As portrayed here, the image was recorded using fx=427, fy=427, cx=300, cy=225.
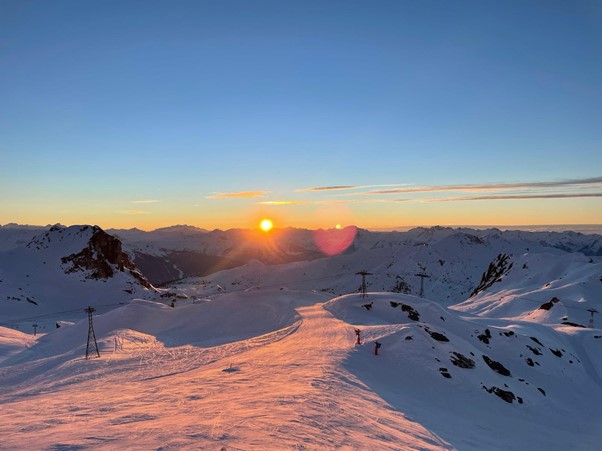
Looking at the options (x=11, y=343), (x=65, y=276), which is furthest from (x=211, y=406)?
(x=65, y=276)

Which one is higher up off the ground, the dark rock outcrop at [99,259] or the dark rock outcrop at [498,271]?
the dark rock outcrop at [99,259]

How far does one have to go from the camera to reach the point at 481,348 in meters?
42.8

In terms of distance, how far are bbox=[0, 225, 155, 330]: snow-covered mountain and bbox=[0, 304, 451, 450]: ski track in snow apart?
229 ft

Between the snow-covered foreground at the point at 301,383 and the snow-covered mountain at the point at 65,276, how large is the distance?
1868 inches

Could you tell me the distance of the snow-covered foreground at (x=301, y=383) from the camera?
1438cm

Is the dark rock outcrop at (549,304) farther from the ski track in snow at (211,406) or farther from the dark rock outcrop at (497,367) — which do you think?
the ski track in snow at (211,406)

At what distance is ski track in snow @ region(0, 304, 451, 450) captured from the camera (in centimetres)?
1292

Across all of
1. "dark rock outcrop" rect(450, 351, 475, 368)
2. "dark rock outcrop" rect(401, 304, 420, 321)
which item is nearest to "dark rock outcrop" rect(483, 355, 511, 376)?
"dark rock outcrop" rect(450, 351, 475, 368)

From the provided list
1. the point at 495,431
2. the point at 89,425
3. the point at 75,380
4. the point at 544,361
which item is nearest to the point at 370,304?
the point at 544,361

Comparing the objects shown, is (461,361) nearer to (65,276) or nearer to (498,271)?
(498,271)

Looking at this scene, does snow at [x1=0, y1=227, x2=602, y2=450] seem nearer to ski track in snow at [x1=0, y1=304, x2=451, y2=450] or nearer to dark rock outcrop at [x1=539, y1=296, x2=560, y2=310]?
ski track in snow at [x1=0, y1=304, x2=451, y2=450]

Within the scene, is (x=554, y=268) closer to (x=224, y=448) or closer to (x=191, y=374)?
(x=191, y=374)

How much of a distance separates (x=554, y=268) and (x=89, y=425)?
342 feet

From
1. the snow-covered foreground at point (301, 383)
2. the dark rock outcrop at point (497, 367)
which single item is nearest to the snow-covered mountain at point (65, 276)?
the snow-covered foreground at point (301, 383)
